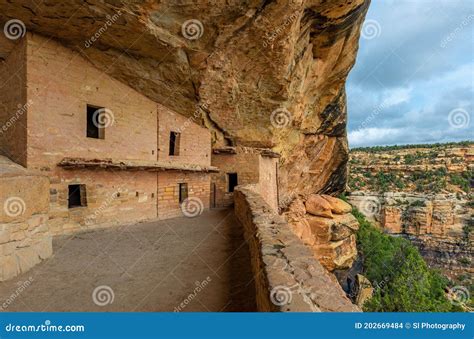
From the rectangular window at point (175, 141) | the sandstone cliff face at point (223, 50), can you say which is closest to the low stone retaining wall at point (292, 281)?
the sandstone cliff face at point (223, 50)

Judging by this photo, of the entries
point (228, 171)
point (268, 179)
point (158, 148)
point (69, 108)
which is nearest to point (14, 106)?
point (69, 108)

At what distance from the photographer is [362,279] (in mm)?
18938

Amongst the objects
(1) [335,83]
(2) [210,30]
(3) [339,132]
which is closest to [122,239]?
(2) [210,30]

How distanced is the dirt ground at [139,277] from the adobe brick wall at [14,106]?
2.29 meters

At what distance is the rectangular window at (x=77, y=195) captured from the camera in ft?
21.0

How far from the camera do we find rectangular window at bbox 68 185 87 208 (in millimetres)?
6414

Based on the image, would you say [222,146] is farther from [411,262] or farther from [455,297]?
[455,297]

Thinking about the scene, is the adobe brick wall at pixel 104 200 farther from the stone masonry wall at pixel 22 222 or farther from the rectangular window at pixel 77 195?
the stone masonry wall at pixel 22 222

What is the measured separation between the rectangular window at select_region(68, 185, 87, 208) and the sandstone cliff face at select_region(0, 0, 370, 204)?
317 centimetres

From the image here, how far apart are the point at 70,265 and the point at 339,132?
53.4 feet

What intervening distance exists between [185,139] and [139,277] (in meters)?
6.31

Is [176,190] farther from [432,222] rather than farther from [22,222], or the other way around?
[432,222]

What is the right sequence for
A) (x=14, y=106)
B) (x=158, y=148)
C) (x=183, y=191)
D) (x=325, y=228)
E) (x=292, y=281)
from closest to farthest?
(x=292, y=281)
(x=14, y=106)
(x=158, y=148)
(x=183, y=191)
(x=325, y=228)

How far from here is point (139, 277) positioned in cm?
360
